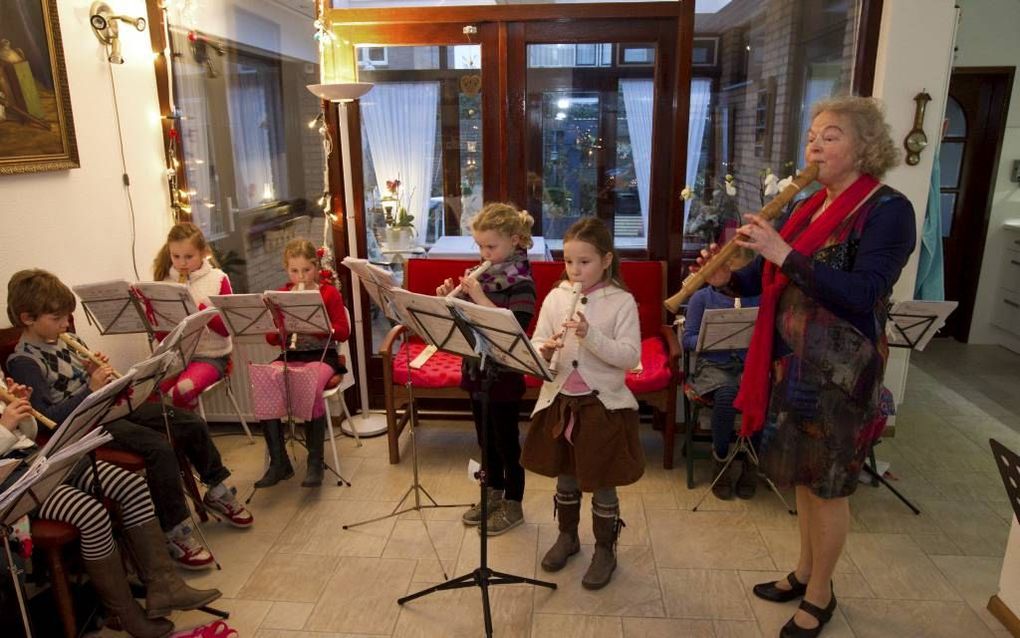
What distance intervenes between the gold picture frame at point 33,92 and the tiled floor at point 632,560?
5.44 ft

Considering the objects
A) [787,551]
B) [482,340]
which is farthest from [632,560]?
[482,340]

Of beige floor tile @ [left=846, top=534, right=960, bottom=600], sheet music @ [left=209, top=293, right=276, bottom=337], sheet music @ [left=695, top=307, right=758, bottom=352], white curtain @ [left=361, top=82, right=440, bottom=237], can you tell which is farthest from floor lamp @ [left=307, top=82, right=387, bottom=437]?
beige floor tile @ [left=846, top=534, right=960, bottom=600]

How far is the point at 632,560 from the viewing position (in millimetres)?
2768

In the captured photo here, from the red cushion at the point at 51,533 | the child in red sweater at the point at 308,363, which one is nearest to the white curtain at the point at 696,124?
the child in red sweater at the point at 308,363

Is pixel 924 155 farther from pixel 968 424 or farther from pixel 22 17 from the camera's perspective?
pixel 22 17

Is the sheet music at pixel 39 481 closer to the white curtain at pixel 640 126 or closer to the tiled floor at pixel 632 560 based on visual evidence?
the tiled floor at pixel 632 560

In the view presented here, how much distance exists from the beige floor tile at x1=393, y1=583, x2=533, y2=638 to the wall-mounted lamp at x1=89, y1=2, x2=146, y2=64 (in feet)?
9.05

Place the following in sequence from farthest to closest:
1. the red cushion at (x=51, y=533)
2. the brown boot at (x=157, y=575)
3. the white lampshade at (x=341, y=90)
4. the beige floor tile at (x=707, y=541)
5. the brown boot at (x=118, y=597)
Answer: the white lampshade at (x=341, y=90), the beige floor tile at (x=707, y=541), the brown boot at (x=157, y=575), the brown boot at (x=118, y=597), the red cushion at (x=51, y=533)

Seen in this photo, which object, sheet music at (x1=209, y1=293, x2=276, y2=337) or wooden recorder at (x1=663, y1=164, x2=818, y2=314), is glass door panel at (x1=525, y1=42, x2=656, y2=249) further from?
wooden recorder at (x1=663, y1=164, x2=818, y2=314)

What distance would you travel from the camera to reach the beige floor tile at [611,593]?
97.3 inches

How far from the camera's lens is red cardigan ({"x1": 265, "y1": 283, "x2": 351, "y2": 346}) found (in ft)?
10.9

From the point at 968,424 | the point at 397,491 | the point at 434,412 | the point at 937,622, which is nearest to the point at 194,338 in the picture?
the point at 397,491

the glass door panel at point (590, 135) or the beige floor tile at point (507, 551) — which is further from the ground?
the glass door panel at point (590, 135)

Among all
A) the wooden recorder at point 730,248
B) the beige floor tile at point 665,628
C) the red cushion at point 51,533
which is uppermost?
the wooden recorder at point 730,248
